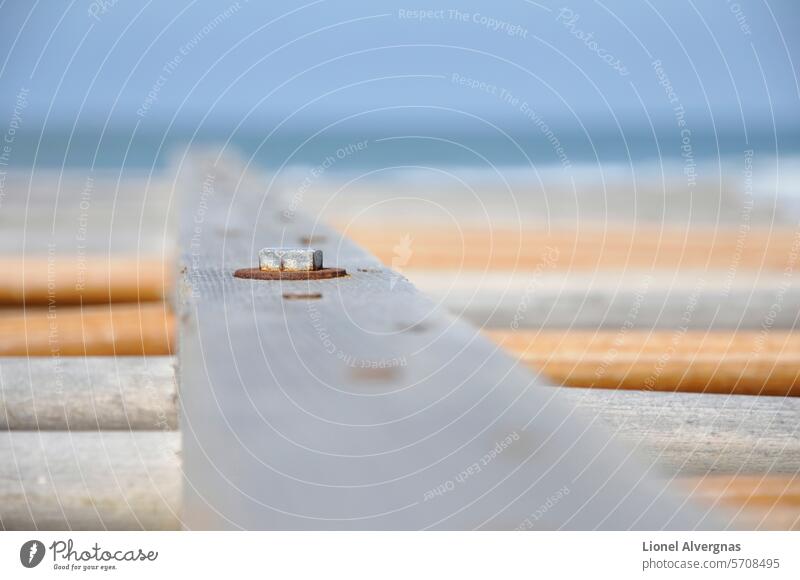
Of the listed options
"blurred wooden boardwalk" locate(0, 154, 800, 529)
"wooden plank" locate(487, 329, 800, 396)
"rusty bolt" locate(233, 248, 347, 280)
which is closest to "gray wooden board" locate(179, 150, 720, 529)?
"blurred wooden boardwalk" locate(0, 154, 800, 529)

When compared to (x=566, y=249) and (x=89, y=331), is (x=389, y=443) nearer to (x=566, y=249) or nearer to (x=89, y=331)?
(x=89, y=331)

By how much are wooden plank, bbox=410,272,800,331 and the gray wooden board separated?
964 millimetres

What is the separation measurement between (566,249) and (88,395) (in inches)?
117

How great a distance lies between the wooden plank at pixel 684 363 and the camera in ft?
3.32

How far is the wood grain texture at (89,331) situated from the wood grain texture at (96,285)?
5 cm

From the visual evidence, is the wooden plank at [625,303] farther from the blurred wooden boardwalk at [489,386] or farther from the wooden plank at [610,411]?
the wooden plank at [610,411]

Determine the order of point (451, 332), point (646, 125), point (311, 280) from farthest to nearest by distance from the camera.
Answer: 1. point (646, 125)
2. point (311, 280)
3. point (451, 332)

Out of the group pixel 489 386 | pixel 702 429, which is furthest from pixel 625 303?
pixel 489 386

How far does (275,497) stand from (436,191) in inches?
234

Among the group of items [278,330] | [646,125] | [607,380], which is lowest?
[607,380]

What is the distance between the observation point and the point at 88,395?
86cm
